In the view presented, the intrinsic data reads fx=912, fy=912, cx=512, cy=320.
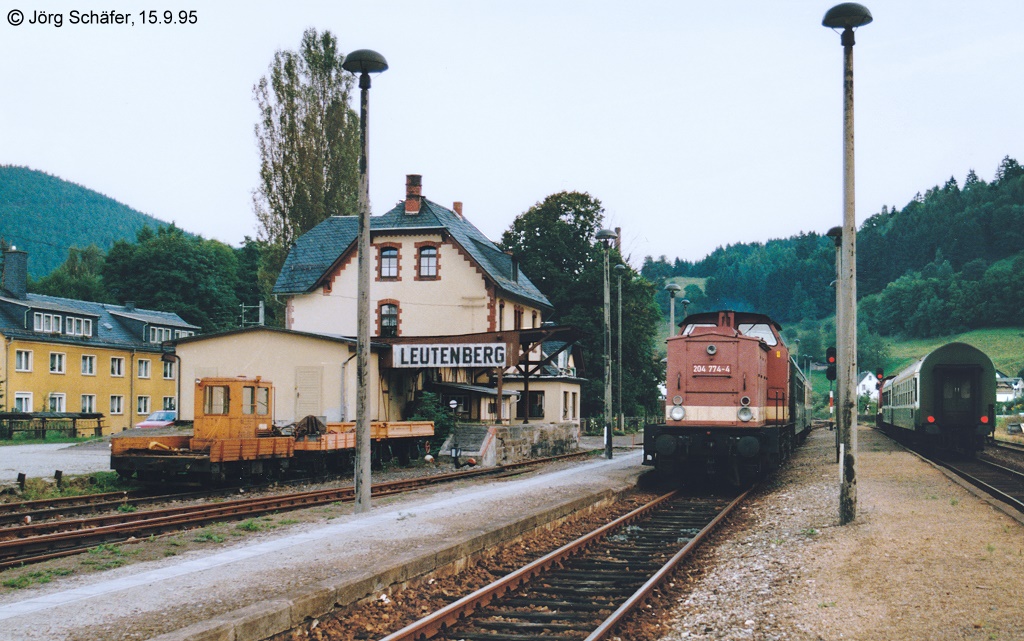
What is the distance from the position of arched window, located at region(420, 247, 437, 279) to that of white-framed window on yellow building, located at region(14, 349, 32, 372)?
2301 cm

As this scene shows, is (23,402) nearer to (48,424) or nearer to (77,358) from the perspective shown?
(48,424)

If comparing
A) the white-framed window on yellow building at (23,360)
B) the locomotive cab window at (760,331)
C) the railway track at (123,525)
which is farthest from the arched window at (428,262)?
the white-framed window on yellow building at (23,360)

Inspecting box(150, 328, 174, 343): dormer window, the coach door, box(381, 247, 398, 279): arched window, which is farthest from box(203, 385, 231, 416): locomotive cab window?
box(150, 328, 174, 343): dormer window

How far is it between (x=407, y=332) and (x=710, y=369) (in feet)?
74.9

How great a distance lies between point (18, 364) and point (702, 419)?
40.8m

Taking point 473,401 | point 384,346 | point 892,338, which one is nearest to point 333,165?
point 473,401

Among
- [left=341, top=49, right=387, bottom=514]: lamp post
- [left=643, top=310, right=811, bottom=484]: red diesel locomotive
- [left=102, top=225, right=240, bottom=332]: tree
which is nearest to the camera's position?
[left=341, top=49, right=387, bottom=514]: lamp post

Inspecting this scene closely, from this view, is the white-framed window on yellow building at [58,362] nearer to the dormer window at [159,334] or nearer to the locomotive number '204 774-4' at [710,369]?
the dormer window at [159,334]

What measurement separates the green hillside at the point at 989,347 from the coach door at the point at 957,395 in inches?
3047

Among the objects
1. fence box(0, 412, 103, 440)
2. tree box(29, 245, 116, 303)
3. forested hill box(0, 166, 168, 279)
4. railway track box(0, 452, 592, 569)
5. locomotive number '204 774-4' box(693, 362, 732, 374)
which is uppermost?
forested hill box(0, 166, 168, 279)

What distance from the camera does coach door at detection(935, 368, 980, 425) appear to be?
29.0 meters

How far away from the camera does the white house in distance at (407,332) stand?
29672mm

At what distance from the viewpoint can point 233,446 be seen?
2008 cm

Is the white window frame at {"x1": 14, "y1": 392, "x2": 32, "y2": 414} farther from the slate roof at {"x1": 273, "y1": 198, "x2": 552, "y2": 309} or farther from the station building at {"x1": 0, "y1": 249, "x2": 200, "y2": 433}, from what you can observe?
the slate roof at {"x1": 273, "y1": 198, "x2": 552, "y2": 309}
